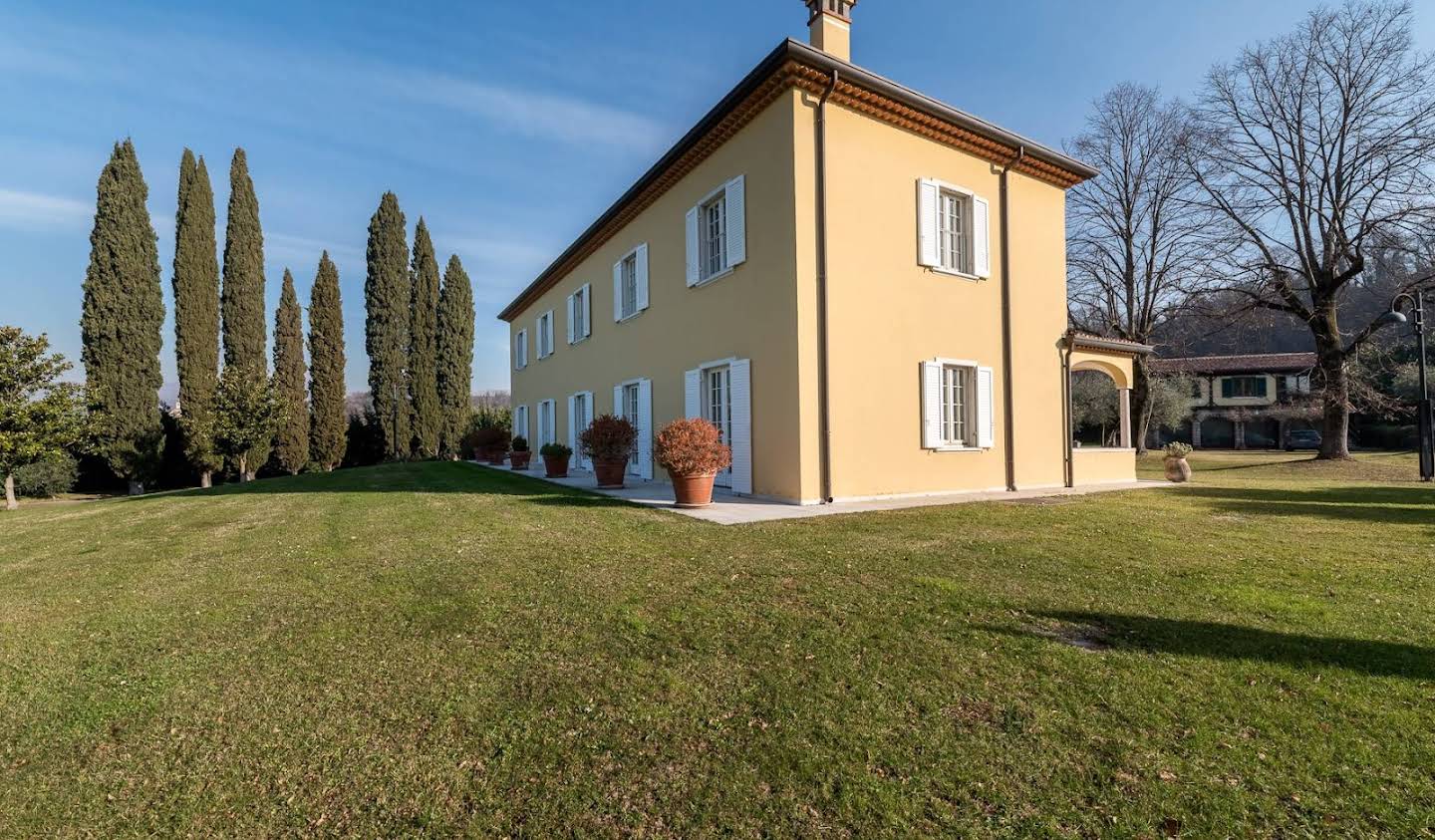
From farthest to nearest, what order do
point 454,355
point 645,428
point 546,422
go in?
1. point 454,355
2. point 546,422
3. point 645,428

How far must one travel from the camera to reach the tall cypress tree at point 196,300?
1986 centimetres

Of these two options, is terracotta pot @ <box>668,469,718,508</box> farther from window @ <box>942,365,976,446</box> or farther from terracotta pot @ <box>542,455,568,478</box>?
terracotta pot @ <box>542,455,568,478</box>

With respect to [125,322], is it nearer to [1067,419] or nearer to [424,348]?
[424,348]

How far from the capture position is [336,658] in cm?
304

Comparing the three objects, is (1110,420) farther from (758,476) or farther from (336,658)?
(336,658)

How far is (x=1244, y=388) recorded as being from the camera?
38094 mm

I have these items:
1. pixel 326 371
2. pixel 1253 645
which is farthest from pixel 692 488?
pixel 326 371

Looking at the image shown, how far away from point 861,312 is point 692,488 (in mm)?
3666

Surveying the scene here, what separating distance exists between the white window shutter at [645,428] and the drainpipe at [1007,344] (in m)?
6.59

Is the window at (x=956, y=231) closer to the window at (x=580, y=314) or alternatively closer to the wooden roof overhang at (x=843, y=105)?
the wooden roof overhang at (x=843, y=105)

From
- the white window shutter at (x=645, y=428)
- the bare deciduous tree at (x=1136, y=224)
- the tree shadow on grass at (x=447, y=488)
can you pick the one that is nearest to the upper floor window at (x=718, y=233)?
the white window shutter at (x=645, y=428)

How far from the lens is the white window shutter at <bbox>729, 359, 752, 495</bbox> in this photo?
9391 mm

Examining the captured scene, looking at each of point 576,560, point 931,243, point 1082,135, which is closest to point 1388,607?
point 576,560

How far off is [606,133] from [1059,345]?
987cm
